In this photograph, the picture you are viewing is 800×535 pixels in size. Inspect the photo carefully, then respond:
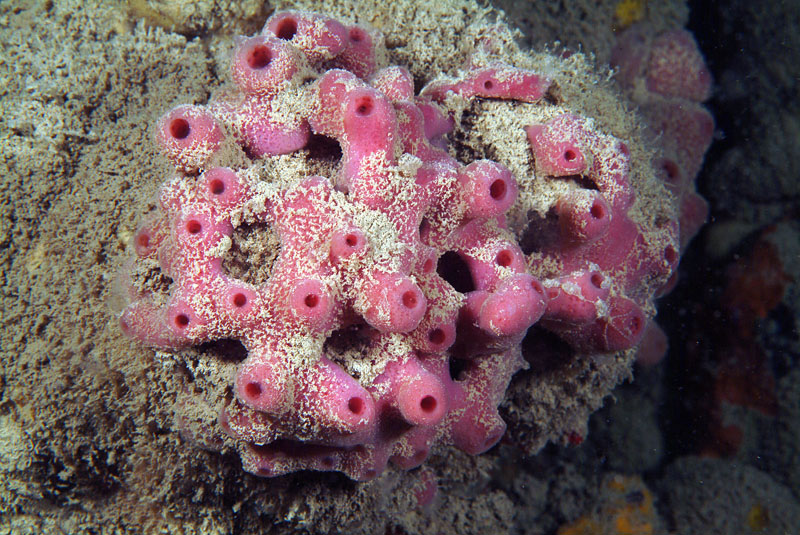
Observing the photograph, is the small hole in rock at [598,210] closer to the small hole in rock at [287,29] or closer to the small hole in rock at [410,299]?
the small hole in rock at [410,299]

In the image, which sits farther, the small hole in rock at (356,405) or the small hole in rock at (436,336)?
the small hole in rock at (436,336)

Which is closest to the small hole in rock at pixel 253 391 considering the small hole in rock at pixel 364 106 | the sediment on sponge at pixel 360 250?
the sediment on sponge at pixel 360 250

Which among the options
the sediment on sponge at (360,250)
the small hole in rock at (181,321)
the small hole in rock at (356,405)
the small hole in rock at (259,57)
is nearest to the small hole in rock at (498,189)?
the sediment on sponge at (360,250)

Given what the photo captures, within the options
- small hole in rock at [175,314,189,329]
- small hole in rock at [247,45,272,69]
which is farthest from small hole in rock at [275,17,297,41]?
small hole in rock at [175,314,189,329]

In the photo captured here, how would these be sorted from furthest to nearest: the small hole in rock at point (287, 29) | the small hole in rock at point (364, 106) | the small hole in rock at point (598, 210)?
the small hole in rock at point (598, 210) < the small hole in rock at point (287, 29) < the small hole in rock at point (364, 106)

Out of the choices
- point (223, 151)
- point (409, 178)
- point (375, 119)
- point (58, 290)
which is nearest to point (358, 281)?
point (409, 178)

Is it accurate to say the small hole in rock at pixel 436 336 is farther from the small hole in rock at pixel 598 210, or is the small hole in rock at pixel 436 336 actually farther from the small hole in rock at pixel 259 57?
the small hole in rock at pixel 259 57

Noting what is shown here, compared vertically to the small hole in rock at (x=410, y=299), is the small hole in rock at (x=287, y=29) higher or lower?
higher


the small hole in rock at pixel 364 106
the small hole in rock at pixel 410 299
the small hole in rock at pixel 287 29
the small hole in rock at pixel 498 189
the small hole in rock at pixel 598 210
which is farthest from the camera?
the small hole in rock at pixel 598 210

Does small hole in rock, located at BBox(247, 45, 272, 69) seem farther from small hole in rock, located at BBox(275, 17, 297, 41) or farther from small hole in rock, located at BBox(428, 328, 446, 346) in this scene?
small hole in rock, located at BBox(428, 328, 446, 346)

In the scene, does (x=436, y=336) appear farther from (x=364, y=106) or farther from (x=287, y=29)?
(x=287, y=29)

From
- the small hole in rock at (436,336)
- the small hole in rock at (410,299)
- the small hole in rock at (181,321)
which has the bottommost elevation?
the small hole in rock at (181,321)
